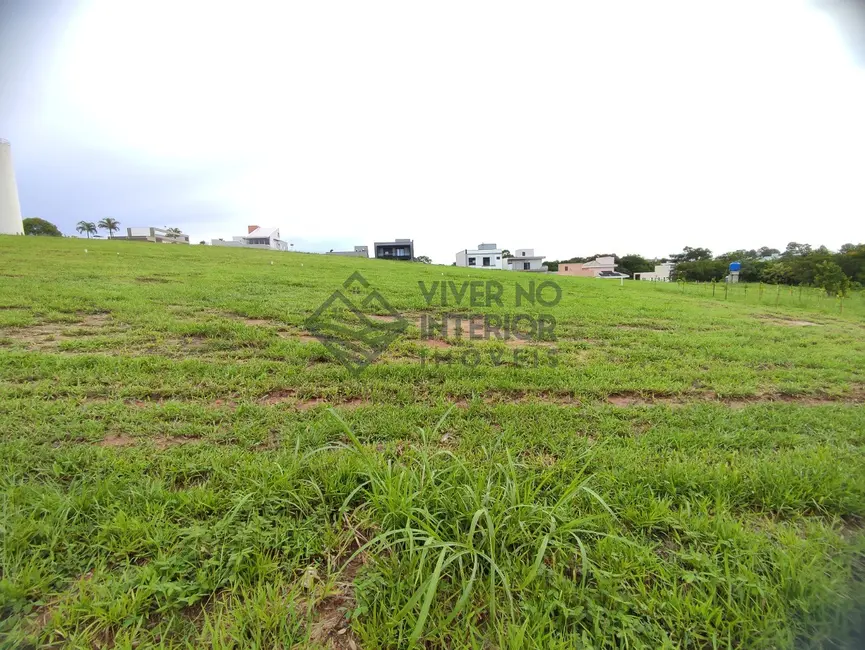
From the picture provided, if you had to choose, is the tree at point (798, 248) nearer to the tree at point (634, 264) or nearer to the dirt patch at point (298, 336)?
the dirt patch at point (298, 336)

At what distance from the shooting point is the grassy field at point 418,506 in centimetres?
104

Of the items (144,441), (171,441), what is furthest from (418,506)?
(144,441)

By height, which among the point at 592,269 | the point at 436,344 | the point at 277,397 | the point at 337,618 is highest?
the point at 592,269

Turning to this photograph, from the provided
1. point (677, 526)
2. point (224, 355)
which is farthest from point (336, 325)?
point (677, 526)

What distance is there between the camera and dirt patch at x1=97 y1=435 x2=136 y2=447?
1.89m

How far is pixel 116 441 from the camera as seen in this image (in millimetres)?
1934

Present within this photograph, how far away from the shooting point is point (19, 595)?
3.46 ft

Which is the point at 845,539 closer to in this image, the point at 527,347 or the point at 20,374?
the point at 527,347

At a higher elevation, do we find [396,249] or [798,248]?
[396,249]

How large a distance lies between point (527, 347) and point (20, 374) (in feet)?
16.1

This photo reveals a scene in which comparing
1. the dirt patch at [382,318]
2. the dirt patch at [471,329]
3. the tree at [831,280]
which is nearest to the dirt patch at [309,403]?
the dirt patch at [471,329]

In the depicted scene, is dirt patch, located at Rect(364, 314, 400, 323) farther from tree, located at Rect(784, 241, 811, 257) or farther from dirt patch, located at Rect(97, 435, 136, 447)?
tree, located at Rect(784, 241, 811, 257)

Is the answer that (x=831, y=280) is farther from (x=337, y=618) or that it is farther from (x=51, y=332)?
(x=51, y=332)

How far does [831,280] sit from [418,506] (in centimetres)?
1373
